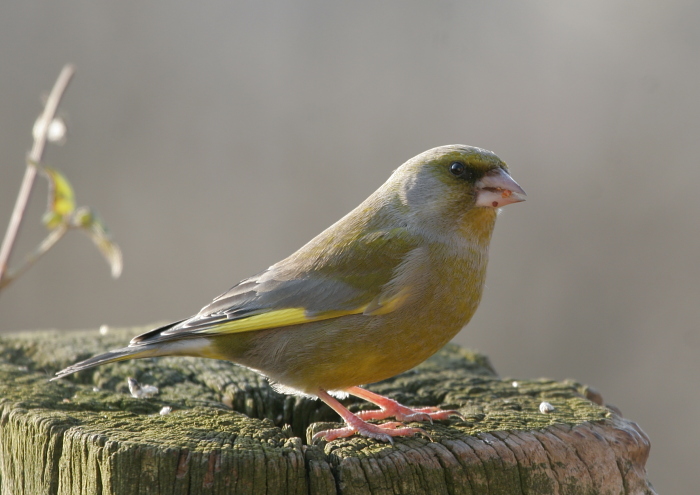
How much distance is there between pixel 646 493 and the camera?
2992mm

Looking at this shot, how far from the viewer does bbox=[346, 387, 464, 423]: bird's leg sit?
10.6 ft

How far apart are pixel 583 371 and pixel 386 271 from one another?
4.63 meters

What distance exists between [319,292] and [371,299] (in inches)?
9.4

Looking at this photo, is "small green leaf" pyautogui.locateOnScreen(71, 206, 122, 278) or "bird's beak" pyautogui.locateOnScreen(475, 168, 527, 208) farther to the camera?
"small green leaf" pyautogui.locateOnScreen(71, 206, 122, 278)

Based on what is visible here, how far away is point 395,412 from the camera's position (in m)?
3.39

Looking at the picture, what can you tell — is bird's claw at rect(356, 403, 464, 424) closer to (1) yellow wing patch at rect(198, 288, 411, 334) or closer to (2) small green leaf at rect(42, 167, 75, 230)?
(1) yellow wing patch at rect(198, 288, 411, 334)

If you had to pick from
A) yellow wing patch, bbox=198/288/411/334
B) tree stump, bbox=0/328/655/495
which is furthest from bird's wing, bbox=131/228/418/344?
tree stump, bbox=0/328/655/495

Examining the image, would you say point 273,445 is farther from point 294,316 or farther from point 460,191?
point 460,191

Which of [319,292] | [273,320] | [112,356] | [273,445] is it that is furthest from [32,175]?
[273,445]

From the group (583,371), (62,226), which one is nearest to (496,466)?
(62,226)

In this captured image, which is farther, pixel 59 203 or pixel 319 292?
pixel 59 203

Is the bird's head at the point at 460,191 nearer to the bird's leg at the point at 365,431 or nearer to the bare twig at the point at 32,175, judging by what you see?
the bird's leg at the point at 365,431

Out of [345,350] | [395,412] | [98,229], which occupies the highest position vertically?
[98,229]

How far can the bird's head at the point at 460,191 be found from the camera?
356cm
